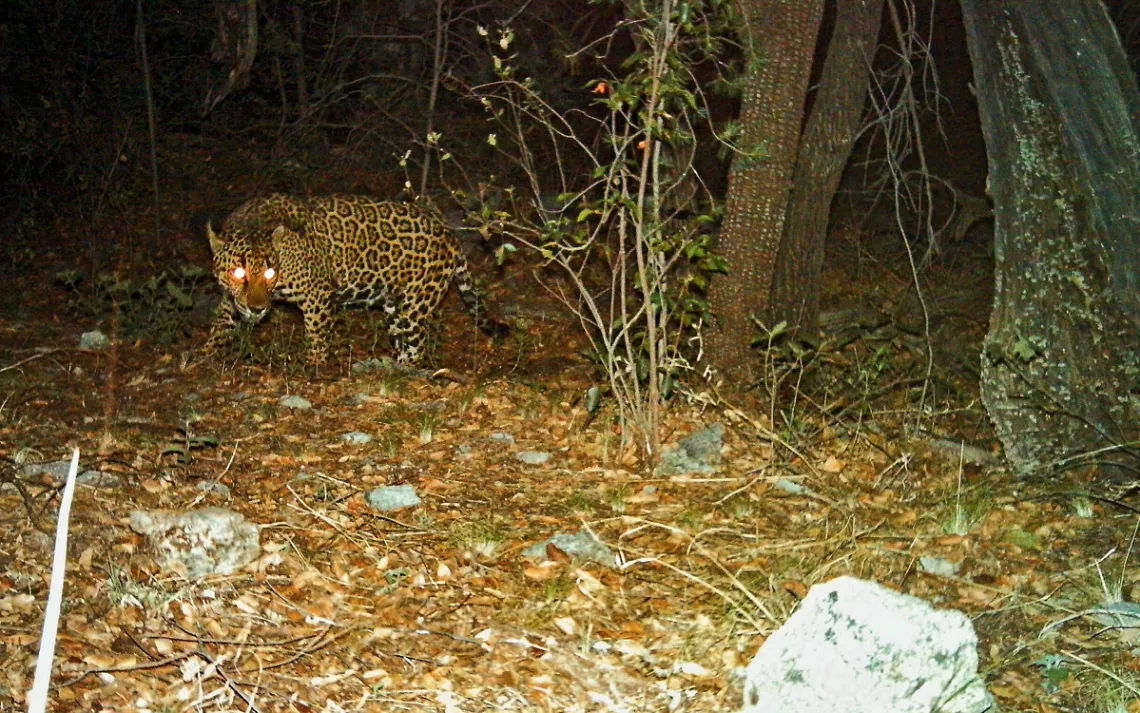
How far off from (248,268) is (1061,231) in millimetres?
5116

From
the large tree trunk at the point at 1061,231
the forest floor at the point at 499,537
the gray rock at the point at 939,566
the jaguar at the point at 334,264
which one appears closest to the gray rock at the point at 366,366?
the forest floor at the point at 499,537

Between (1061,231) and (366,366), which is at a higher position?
(1061,231)

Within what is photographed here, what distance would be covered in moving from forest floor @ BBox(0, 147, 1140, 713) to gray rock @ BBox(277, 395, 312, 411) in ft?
0.23

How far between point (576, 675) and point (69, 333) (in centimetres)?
635

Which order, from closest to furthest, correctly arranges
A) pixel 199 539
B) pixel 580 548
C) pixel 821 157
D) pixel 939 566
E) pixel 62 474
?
1. pixel 199 539
2. pixel 939 566
3. pixel 580 548
4. pixel 62 474
5. pixel 821 157

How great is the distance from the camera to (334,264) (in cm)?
925

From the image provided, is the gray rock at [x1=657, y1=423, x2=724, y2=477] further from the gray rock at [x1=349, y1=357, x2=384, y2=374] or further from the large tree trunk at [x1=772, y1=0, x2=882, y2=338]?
the gray rock at [x1=349, y1=357, x2=384, y2=374]

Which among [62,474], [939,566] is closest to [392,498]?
[62,474]

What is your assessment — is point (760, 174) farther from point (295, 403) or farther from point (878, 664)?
point (878, 664)

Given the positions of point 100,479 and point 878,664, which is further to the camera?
point 100,479

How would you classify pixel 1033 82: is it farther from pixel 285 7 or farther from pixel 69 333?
pixel 285 7

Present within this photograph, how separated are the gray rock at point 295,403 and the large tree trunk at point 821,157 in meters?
3.34

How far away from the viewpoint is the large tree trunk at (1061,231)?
6262mm

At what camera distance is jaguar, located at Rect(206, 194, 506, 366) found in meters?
8.86
